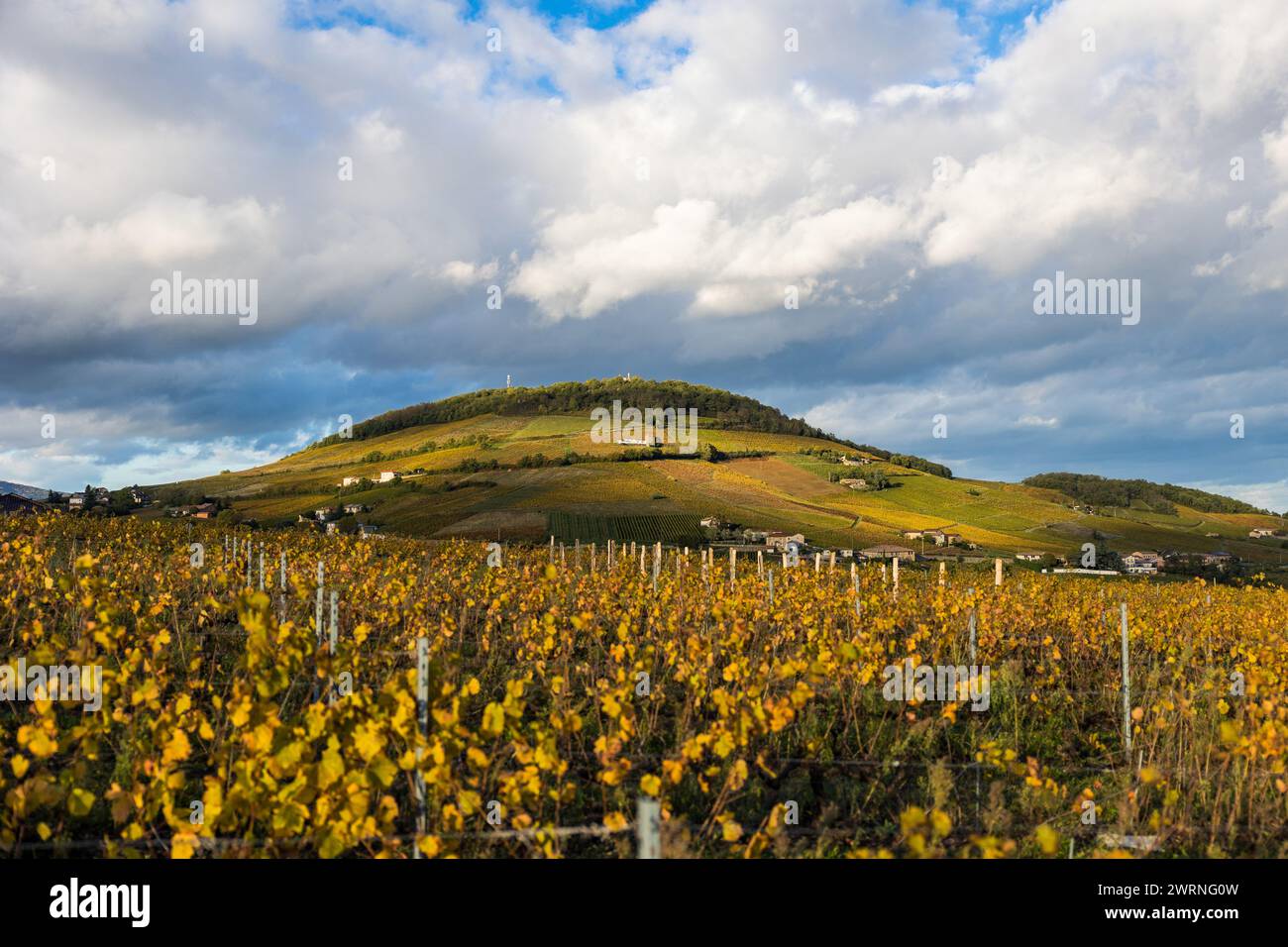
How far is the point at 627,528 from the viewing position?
4794cm

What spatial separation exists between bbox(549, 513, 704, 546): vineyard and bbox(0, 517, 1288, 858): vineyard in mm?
29589

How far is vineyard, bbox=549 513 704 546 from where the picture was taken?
44.8 metres

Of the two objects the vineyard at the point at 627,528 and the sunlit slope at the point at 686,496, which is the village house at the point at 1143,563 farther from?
the vineyard at the point at 627,528

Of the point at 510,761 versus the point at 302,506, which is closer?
the point at 510,761

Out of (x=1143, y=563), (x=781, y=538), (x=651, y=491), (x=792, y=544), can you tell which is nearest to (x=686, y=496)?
(x=651, y=491)

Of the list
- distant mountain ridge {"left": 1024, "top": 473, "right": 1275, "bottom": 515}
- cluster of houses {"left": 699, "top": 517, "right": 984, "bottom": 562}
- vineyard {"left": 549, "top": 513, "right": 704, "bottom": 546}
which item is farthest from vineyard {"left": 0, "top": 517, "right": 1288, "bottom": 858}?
distant mountain ridge {"left": 1024, "top": 473, "right": 1275, "bottom": 515}

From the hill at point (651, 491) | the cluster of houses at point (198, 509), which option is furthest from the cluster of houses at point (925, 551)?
the cluster of houses at point (198, 509)

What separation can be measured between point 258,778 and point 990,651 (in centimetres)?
935

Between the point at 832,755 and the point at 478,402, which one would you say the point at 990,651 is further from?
the point at 478,402

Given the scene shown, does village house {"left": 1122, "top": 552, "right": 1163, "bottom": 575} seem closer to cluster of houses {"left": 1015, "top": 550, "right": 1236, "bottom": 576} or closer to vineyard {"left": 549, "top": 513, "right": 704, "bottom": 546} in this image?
cluster of houses {"left": 1015, "top": 550, "right": 1236, "bottom": 576}

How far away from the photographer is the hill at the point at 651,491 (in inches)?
2026

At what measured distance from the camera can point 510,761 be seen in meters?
6.30
